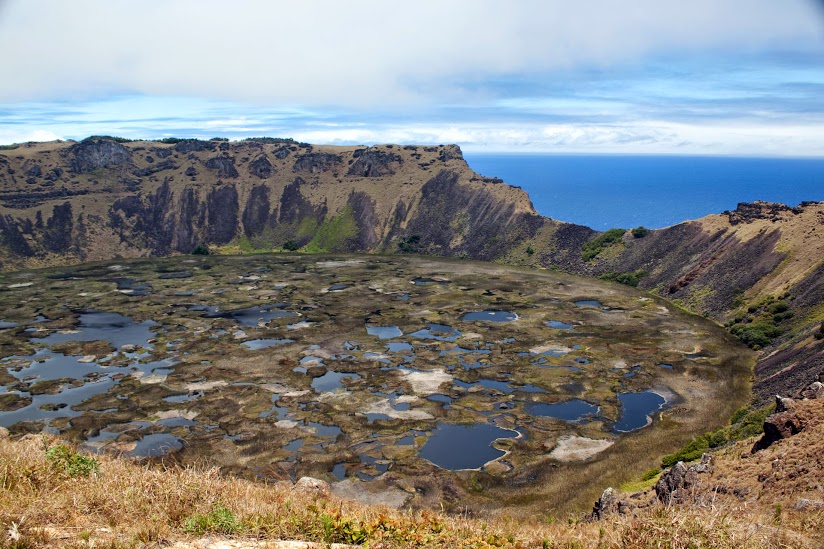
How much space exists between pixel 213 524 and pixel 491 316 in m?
85.7

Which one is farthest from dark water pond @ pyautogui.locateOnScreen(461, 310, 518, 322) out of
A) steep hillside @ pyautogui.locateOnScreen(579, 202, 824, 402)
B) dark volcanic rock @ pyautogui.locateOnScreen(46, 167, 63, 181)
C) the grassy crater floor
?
dark volcanic rock @ pyautogui.locateOnScreen(46, 167, 63, 181)

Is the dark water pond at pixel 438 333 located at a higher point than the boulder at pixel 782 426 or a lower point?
lower

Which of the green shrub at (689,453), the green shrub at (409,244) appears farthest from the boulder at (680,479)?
the green shrub at (409,244)

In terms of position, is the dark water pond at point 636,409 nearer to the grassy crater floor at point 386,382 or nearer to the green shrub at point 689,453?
the grassy crater floor at point 386,382

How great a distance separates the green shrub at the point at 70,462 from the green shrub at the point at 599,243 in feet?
448

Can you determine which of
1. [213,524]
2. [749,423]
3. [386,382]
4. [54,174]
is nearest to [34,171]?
[54,174]

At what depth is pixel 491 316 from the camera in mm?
99375

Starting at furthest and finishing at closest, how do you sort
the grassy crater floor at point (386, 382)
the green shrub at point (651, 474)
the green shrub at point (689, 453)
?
the grassy crater floor at point (386, 382)
the green shrub at point (689, 453)
the green shrub at point (651, 474)

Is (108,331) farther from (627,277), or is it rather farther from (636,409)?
(627,277)

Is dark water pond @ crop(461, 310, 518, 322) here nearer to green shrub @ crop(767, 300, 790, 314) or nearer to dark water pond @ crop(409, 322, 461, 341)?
dark water pond @ crop(409, 322, 461, 341)

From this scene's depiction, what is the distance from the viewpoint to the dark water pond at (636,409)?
191ft

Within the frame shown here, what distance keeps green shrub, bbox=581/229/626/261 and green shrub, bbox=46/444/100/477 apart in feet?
448

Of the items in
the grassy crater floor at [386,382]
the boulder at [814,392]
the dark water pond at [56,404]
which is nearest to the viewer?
the boulder at [814,392]

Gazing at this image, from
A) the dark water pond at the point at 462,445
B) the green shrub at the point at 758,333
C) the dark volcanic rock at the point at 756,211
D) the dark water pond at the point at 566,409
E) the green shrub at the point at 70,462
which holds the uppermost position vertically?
the dark volcanic rock at the point at 756,211
